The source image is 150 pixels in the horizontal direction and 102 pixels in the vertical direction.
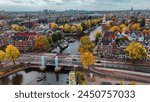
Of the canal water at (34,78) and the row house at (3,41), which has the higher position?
the row house at (3,41)

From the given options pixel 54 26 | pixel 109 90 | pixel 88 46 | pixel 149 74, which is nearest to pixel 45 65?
pixel 88 46

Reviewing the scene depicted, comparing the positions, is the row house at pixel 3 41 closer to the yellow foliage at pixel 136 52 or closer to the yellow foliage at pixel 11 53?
the yellow foliage at pixel 11 53

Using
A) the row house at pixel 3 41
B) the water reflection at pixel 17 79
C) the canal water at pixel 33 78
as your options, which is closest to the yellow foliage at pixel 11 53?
the canal water at pixel 33 78

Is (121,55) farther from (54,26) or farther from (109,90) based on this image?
(54,26)

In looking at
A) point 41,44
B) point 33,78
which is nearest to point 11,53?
point 33,78

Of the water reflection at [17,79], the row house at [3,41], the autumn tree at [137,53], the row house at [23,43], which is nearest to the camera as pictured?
the water reflection at [17,79]

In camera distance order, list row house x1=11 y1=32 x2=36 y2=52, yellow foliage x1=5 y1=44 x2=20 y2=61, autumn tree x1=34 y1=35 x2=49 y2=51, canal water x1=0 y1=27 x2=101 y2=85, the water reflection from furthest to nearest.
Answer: row house x1=11 y1=32 x2=36 y2=52 → autumn tree x1=34 y1=35 x2=49 y2=51 → yellow foliage x1=5 y1=44 x2=20 y2=61 → the water reflection → canal water x1=0 y1=27 x2=101 y2=85

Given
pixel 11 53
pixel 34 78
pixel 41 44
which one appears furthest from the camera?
pixel 41 44

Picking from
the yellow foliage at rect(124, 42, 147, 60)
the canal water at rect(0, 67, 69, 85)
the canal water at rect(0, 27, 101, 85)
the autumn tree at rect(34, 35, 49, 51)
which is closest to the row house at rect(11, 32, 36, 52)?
the autumn tree at rect(34, 35, 49, 51)

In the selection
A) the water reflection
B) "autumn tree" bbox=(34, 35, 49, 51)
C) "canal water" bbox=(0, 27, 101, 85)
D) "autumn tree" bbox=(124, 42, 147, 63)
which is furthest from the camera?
"autumn tree" bbox=(34, 35, 49, 51)

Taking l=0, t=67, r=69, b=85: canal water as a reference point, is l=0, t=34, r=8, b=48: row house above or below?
above

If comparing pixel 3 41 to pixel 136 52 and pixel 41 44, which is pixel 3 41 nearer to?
pixel 41 44

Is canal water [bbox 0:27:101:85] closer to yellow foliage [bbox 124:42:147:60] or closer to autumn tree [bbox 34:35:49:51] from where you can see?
yellow foliage [bbox 124:42:147:60]
